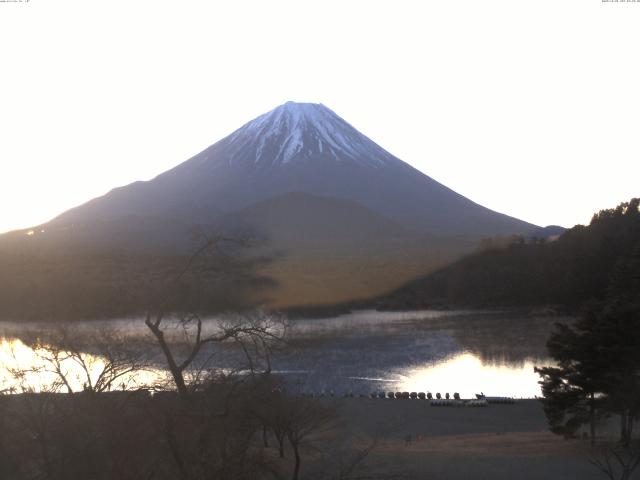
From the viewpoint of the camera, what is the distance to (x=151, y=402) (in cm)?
500

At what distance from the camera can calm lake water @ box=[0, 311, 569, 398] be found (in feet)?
48.1

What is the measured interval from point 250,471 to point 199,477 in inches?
19.8

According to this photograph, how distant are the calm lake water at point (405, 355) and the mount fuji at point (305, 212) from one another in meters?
1.11

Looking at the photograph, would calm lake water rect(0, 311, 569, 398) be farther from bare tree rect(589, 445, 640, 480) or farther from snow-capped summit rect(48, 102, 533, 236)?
snow-capped summit rect(48, 102, 533, 236)

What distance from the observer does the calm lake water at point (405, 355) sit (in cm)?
1466

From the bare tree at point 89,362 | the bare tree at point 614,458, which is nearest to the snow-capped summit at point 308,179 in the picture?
the bare tree at point 614,458

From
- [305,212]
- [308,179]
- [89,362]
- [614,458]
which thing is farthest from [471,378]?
[308,179]

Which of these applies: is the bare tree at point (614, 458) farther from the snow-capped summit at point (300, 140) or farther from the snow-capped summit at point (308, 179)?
the snow-capped summit at point (300, 140)

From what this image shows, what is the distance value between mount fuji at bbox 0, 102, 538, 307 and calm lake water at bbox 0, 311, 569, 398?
1.11 metres

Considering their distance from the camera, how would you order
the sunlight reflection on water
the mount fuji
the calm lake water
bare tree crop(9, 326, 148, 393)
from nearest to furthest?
bare tree crop(9, 326, 148, 393)
the calm lake water
the sunlight reflection on water
the mount fuji

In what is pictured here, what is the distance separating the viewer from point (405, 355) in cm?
1856

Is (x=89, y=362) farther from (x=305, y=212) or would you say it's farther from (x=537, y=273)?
(x=305, y=212)

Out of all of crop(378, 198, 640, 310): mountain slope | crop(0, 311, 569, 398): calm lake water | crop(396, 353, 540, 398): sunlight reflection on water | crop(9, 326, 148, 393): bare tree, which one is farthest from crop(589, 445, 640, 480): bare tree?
crop(378, 198, 640, 310): mountain slope

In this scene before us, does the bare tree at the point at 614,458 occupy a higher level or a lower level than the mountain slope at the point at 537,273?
lower
